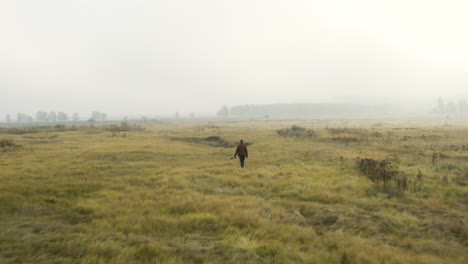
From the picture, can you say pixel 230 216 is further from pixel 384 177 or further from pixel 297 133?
pixel 297 133

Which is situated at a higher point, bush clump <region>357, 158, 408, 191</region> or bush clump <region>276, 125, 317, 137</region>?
bush clump <region>276, 125, 317, 137</region>

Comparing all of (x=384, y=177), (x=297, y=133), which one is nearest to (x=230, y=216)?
(x=384, y=177)

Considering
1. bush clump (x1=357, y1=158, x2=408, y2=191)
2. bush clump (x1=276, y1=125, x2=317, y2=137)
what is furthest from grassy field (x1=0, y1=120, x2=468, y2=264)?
bush clump (x1=276, y1=125, x2=317, y2=137)

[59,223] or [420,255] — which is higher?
[59,223]

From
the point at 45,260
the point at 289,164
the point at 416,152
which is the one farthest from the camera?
the point at 416,152

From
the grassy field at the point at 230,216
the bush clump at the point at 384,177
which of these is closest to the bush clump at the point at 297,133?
the bush clump at the point at 384,177

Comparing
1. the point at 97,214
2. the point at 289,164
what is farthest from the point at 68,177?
the point at 289,164

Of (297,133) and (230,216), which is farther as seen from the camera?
(297,133)

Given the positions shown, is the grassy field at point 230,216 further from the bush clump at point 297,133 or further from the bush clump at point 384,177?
the bush clump at point 297,133

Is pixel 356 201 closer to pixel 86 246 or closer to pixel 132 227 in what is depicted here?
pixel 132 227

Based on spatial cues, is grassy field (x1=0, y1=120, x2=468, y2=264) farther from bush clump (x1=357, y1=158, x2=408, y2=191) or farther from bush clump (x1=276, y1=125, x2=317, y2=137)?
bush clump (x1=276, y1=125, x2=317, y2=137)

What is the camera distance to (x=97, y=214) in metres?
8.78

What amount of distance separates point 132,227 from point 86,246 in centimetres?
163

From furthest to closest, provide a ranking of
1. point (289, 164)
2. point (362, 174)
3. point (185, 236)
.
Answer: point (289, 164) → point (362, 174) → point (185, 236)
